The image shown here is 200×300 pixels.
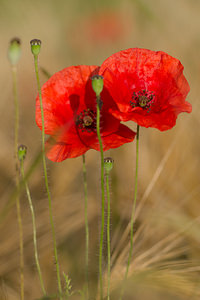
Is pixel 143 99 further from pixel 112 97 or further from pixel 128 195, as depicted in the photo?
pixel 128 195

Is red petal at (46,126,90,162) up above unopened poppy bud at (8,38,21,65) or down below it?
below

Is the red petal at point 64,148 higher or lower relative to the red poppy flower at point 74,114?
lower

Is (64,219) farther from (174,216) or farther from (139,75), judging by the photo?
(139,75)

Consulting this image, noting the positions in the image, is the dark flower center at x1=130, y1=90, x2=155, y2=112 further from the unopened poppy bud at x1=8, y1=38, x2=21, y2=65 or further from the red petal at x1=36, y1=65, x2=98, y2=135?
the unopened poppy bud at x1=8, y1=38, x2=21, y2=65

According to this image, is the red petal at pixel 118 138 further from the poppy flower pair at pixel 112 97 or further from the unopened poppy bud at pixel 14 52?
the unopened poppy bud at pixel 14 52

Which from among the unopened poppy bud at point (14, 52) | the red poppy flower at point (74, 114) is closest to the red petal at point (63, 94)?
the red poppy flower at point (74, 114)

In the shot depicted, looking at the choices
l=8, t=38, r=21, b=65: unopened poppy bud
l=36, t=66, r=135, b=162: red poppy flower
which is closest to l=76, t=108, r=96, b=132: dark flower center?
l=36, t=66, r=135, b=162: red poppy flower

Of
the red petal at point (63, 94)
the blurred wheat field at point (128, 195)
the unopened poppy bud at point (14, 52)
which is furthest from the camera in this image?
the blurred wheat field at point (128, 195)
